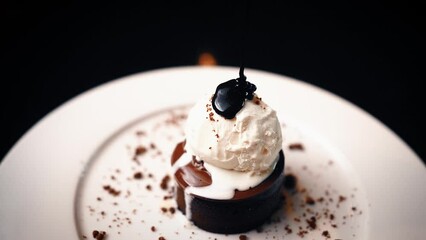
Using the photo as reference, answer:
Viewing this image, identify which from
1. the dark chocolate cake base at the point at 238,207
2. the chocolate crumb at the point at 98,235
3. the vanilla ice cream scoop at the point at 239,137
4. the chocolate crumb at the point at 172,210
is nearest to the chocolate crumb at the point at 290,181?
the dark chocolate cake base at the point at 238,207

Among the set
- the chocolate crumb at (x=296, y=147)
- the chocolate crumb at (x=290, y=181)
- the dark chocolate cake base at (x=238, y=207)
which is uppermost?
the chocolate crumb at (x=296, y=147)

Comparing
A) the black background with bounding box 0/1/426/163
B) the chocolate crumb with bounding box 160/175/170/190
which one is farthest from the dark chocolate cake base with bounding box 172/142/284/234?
the black background with bounding box 0/1/426/163

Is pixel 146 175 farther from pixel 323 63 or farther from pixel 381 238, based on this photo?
pixel 323 63

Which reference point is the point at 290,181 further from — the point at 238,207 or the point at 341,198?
the point at 238,207

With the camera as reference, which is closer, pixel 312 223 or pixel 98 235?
pixel 98 235

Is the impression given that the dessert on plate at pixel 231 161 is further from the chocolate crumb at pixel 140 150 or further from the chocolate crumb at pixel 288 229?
the chocolate crumb at pixel 140 150

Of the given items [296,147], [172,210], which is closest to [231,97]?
[172,210]

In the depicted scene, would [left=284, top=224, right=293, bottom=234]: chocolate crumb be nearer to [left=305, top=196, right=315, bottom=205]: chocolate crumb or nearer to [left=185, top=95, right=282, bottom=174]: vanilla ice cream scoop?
[left=305, top=196, right=315, bottom=205]: chocolate crumb
